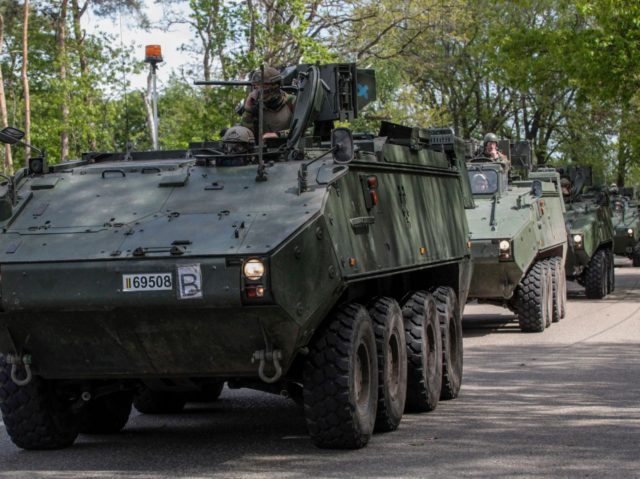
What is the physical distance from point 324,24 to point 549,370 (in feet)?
73.0

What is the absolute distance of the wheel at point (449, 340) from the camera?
36.6ft

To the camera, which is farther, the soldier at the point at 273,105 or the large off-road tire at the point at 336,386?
the soldier at the point at 273,105

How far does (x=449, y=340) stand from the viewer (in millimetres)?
11359

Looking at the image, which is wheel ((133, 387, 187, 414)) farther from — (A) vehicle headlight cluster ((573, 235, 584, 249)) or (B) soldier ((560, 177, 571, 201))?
(B) soldier ((560, 177, 571, 201))

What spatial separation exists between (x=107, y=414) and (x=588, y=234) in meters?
14.3

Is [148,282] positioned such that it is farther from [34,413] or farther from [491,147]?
[491,147]

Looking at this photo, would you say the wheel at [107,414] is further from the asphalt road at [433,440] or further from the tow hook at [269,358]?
the tow hook at [269,358]

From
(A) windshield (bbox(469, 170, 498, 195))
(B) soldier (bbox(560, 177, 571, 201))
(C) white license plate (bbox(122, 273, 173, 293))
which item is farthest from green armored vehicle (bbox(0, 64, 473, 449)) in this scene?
(B) soldier (bbox(560, 177, 571, 201))

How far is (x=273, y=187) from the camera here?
8641 millimetres

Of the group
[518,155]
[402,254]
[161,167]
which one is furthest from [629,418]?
[518,155]

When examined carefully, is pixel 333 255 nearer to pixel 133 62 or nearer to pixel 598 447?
pixel 598 447

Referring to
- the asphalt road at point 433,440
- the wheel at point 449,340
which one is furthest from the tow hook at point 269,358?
the wheel at point 449,340

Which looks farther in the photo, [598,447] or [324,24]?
[324,24]

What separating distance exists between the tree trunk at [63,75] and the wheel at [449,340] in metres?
17.9
